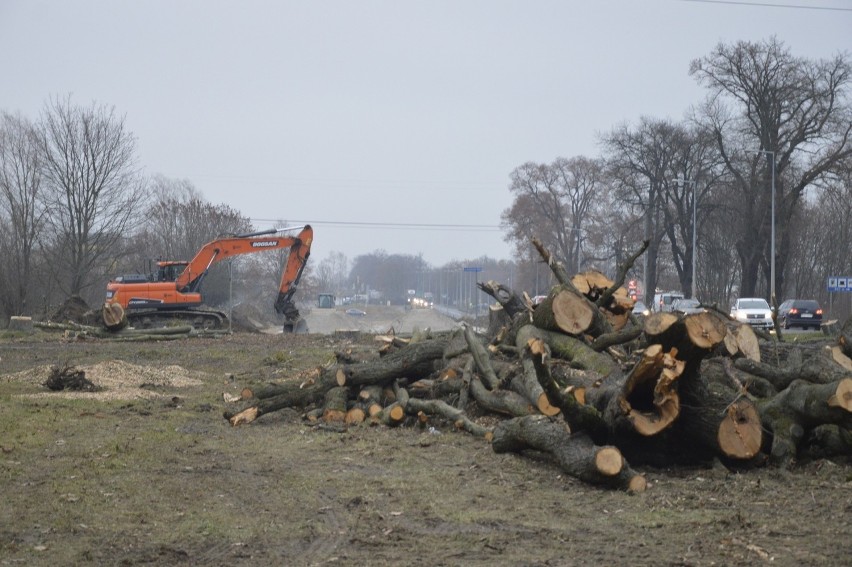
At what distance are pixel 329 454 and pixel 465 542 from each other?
4.25m

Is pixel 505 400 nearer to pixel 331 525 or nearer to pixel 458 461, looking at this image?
pixel 458 461

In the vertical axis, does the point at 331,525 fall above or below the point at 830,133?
below

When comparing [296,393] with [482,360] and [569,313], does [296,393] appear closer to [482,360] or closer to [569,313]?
[482,360]

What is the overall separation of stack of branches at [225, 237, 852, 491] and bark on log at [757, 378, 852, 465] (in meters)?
0.01

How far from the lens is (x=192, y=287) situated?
122ft

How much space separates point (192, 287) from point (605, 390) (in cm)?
2959

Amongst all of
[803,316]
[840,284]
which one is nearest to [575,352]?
[840,284]

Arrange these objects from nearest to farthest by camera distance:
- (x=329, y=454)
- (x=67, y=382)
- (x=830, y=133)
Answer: (x=329, y=454), (x=67, y=382), (x=830, y=133)

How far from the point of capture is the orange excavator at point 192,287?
3619 cm

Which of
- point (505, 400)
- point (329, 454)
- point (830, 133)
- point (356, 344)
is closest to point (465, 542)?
point (329, 454)

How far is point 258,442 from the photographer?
12.0 m

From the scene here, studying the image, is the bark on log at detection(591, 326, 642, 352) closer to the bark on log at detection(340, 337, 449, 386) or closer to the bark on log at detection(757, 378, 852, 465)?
the bark on log at detection(340, 337, 449, 386)

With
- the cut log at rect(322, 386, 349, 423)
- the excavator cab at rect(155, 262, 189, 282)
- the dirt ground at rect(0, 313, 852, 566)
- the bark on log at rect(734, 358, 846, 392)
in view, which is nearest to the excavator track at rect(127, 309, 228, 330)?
the excavator cab at rect(155, 262, 189, 282)

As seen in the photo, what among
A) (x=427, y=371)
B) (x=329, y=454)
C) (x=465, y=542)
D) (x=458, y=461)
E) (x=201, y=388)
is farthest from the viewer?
(x=201, y=388)
